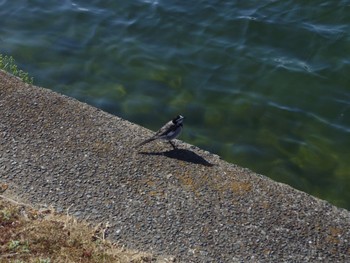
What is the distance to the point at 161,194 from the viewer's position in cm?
941

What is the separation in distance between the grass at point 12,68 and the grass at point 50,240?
546 centimetres

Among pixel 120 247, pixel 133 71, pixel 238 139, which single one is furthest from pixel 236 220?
pixel 133 71

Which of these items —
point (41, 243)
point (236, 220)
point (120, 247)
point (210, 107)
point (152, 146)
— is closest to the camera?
point (41, 243)

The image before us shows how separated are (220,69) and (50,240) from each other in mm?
8025

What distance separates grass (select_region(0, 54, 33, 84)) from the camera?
13805 millimetres

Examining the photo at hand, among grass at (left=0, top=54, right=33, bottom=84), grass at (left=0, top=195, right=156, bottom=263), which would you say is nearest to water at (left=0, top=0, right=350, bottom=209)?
grass at (left=0, top=54, right=33, bottom=84)

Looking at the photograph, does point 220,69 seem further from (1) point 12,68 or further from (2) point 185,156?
(1) point 12,68

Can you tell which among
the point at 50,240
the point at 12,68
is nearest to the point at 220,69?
the point at 12,68

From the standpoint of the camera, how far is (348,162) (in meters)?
11.9

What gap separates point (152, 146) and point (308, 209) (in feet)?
10.0

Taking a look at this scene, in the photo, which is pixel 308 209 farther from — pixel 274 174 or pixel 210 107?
pixel 210 107

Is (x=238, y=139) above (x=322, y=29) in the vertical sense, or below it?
below

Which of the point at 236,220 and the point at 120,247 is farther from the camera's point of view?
the point at 236,220

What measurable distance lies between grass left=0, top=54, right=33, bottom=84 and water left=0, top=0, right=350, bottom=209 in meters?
0.42
